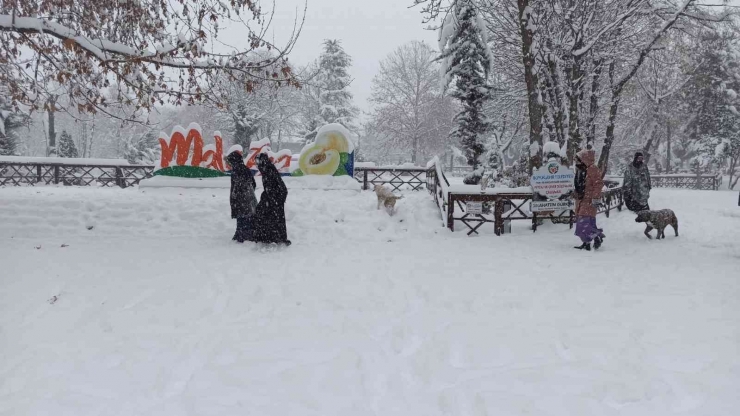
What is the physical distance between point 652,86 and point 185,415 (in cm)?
3194

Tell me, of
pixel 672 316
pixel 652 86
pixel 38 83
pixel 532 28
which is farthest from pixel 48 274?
pixel 652 86

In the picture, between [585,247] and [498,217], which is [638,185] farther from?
[498,217]

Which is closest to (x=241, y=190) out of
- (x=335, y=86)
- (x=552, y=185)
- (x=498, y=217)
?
(x=498, y=217)

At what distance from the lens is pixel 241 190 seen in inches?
301

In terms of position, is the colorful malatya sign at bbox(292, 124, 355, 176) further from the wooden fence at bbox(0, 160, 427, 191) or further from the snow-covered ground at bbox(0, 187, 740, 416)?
the snow-covered ground at bbox(0, 187, 740, 416)

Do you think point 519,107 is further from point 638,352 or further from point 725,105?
point 725,105

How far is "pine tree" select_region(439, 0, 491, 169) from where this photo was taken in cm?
1747

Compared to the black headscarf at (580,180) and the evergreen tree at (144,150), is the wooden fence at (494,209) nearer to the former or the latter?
the black headscarf at (580,180)

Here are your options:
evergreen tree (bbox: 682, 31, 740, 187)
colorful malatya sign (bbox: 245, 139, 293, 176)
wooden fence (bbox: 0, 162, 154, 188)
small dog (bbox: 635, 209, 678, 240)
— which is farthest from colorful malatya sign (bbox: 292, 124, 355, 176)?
evergreen tree (bbox: 682, 31, 740, 187)

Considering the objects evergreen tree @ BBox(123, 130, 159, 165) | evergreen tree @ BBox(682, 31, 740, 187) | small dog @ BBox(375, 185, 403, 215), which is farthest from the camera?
evergreen tree @ BBox(123, 130, 159, 165)

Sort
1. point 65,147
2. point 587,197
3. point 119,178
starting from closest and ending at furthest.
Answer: point 587,197
point 119,178
point 65,147

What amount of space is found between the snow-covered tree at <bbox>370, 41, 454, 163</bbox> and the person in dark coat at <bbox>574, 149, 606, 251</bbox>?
91.0 ft

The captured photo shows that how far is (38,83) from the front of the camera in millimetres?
7082

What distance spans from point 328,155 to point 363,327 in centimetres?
1042
